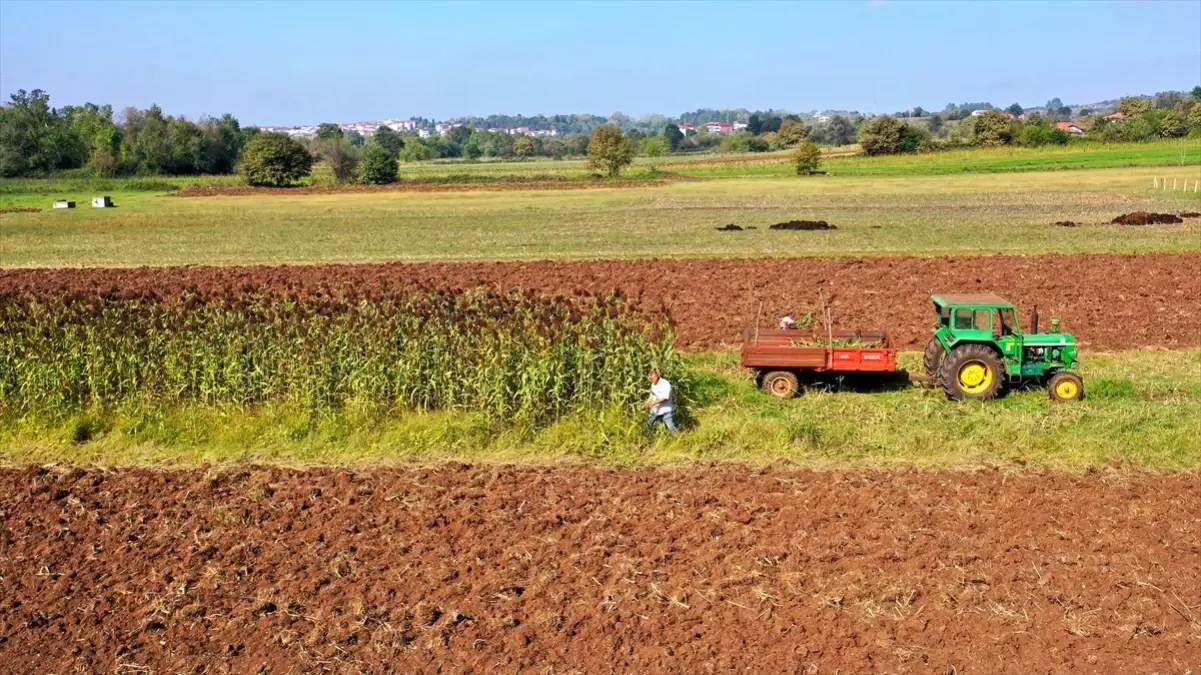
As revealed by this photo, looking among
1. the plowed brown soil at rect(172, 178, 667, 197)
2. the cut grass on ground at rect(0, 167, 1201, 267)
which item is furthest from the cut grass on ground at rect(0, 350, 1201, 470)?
the plowed brown soil at rect(172, 178, 667, 197)

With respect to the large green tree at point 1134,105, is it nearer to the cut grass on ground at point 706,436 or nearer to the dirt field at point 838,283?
the dirt field at point 838,283

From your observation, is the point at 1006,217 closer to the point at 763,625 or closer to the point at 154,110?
the point at 763,625

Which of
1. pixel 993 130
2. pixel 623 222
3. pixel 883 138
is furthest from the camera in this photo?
pixel 993 130

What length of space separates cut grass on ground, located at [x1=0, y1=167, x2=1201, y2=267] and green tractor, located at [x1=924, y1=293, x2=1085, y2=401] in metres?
17.8

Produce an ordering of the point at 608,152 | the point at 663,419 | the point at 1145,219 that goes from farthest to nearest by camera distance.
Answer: the point at 608,152 < the point at 1145,219 < the point at 663,419

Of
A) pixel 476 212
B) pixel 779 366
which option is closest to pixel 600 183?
pixel 476 212

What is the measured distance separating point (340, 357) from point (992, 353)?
9.66 meters

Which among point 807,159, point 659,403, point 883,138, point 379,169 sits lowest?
point 659,403

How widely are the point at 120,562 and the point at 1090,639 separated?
29.9 ft

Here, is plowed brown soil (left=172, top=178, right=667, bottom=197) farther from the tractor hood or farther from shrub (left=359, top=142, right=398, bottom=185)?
the tractor hood

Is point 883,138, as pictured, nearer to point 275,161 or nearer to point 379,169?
point 379,169

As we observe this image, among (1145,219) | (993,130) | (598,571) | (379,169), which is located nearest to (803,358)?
(598,571)

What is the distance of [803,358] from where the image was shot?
16.8 meters

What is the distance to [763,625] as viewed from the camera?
9.48 meters
